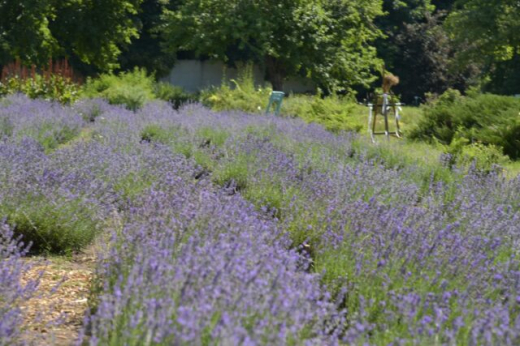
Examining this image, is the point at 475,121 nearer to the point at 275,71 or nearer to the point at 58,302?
the point at 58,302

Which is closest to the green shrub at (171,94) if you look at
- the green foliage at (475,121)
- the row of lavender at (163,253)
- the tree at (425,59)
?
the green foliage at (475,121)

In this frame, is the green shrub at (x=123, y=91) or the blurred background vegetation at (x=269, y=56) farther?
the green shrub at (x=123, y=91)

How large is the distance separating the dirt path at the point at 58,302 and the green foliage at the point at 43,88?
1102 cm

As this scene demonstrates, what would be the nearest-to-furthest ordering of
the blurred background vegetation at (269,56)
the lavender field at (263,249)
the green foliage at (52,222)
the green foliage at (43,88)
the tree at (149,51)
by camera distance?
1. the lavender field at (263,249)
2. the green foliage at (52,222)
3. the blurred background vegetation at (269,56)
4. the green foliage at (43,88)
5. the tree at (149,51)

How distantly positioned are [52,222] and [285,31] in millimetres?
19898

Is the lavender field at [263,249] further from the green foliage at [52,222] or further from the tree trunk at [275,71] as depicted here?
the tree trunk at [275,71]

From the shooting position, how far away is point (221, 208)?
4.27 m

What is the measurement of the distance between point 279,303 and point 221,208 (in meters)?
1.54

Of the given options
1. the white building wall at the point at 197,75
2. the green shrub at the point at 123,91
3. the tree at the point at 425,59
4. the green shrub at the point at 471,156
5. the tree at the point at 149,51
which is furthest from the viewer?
the tree at the point at 425,59

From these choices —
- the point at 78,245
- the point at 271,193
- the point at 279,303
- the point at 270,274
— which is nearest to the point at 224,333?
the point at 279,303

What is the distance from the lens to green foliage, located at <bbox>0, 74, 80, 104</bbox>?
1557cm

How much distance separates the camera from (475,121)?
13602 millimetres

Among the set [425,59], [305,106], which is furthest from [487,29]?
[305,106]

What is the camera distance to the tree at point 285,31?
76.9ft
